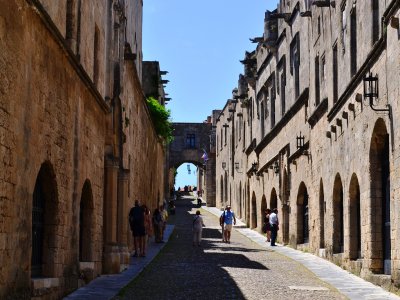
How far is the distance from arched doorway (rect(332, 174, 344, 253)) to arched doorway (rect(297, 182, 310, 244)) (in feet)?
19.4

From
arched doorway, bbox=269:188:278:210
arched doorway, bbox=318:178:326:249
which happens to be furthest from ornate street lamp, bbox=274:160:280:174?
arched doorway, bbox=318:178:326:249

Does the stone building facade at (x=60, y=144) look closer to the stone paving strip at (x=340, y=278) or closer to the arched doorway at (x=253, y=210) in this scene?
the stone paving strip at (x=340, y=278)

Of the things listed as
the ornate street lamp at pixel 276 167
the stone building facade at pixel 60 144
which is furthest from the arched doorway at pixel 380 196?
the ornate street lamp at pixel 276 167

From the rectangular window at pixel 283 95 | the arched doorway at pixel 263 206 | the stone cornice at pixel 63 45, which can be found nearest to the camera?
the stone cornice at pixel 63 45

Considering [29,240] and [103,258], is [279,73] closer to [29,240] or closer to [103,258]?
[103,258]

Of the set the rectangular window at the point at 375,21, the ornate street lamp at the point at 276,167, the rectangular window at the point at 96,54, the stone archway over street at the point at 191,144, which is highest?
the stone archway over street at the point at 191,144

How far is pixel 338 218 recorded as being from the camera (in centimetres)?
2106

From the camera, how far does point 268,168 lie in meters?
35.8

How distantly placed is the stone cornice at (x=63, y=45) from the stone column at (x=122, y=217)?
11.6ft

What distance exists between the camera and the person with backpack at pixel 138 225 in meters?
21.7

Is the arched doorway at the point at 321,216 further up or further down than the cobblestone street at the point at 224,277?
further up

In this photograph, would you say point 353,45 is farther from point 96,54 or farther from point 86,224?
point 86,224

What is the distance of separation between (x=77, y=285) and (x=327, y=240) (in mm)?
9803

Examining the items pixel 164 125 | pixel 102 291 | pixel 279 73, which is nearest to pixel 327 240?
pixel 102 291
